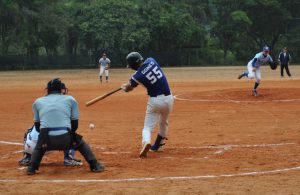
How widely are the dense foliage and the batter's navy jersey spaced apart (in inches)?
1889

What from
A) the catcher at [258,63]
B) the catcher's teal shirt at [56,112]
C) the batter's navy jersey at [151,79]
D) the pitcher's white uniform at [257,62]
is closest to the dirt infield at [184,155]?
the catcher's teal shirt at [56,112]

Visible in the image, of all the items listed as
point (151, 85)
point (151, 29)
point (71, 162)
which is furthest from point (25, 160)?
point (151, 29)

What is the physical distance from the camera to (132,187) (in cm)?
811

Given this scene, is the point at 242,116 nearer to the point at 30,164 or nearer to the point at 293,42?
the point at 30,164

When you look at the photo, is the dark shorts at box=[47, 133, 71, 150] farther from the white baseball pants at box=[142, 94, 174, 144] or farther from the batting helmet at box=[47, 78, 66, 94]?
the white baseball pants at box=[142, 94, 174, 144]

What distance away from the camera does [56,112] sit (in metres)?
9.34

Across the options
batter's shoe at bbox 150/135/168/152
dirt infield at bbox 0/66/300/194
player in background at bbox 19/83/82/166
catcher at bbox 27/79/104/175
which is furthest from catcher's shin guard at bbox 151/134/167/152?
catcher at bbox 27/79/104/175

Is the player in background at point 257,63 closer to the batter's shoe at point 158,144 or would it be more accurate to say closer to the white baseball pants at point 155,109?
the batter's shoe at point 158,144

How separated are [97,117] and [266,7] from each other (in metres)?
54.0

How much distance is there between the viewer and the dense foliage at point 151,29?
5997cm


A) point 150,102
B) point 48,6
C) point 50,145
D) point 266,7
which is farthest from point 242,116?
point 266,7

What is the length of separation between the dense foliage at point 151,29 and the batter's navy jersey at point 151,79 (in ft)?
157

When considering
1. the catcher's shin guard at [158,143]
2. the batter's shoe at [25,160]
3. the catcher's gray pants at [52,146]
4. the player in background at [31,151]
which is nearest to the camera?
→ the catcher's gray pants at [52,146]

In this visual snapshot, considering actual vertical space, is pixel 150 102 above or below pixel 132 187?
above
